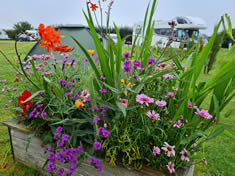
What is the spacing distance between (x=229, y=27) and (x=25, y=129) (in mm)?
1254

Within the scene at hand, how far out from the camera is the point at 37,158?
3.69 ft

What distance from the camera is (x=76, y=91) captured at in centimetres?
107

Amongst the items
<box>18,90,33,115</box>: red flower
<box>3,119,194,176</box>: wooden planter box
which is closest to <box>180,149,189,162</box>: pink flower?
<box>3,119,194,176</box>: wooden planter box

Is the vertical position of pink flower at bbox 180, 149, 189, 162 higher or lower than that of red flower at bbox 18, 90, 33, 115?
lower

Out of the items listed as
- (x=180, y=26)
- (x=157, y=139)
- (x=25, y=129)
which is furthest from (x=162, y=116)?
(x=180, y=26)

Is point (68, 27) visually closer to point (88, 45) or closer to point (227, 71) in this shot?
point (88, 45)

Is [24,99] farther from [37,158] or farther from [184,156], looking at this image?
[184,156]

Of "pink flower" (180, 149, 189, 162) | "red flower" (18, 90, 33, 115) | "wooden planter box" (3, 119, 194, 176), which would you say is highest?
"red flower" (18, 90, 33, 115)

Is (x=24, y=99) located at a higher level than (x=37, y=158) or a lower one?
higher

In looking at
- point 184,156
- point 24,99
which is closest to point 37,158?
point 24,99

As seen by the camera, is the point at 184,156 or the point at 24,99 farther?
the point at 24,99

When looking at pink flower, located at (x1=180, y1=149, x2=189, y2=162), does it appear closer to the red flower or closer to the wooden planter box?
the wooden planter box

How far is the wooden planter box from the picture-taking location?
2.77 feet

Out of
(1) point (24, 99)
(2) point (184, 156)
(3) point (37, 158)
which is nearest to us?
(2) point (184, 156)
